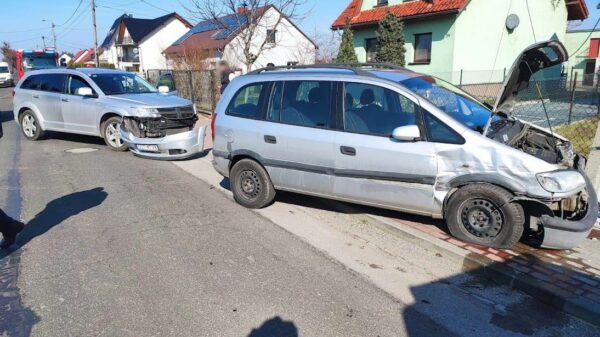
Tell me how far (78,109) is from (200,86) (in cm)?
749

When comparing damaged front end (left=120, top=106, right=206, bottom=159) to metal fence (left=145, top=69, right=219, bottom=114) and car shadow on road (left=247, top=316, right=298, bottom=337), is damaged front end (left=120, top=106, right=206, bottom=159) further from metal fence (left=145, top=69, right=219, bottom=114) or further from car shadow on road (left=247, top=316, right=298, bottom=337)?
metal fence (left=145, top=69, right=219, bottom=114)

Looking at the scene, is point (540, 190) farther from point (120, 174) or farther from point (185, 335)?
point (120, 174)

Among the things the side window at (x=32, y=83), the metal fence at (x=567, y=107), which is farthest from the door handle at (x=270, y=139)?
the side window at (x=32, y=83)

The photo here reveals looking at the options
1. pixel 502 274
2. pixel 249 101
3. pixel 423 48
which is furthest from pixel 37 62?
pixel 502 274

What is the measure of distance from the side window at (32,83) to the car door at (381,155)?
31.2 feet

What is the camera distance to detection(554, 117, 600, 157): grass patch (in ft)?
29.3

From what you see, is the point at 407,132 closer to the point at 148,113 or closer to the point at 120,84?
the point at 148,113

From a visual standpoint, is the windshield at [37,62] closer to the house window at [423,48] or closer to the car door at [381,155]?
the house window at [423,48]

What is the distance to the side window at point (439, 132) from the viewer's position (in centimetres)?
445

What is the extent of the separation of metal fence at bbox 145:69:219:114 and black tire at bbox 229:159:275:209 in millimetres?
10267

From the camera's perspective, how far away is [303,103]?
5.45m

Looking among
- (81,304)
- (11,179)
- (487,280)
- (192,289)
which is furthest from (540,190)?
(11,179)

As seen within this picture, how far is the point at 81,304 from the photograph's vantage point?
359 cm

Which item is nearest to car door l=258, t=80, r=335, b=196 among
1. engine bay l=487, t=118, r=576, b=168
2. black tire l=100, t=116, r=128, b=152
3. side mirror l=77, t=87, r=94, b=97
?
engine bay l=487, t=118, r=576, b=168
